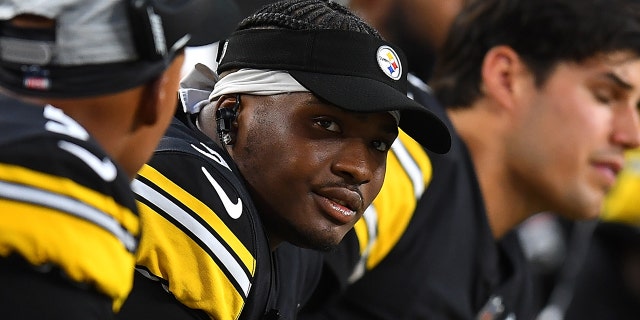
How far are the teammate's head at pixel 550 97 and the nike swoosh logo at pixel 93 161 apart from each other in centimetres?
183

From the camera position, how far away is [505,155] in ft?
9.73

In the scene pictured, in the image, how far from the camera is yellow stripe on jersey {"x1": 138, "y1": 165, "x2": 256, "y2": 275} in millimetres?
1641

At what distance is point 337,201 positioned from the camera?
72.2 inches

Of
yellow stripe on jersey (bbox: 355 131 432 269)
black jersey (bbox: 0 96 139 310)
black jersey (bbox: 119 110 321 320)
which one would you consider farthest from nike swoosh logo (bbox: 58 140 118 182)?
yellow stripe on jersey (bbox: 355 131 432 269)

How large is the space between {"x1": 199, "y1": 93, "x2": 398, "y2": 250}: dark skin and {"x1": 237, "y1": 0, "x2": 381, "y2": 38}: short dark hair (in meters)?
0.12

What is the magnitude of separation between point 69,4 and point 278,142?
616mm

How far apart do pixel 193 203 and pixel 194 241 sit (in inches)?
2.2

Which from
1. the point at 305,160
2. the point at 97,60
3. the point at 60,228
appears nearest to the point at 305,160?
the point at 305,160

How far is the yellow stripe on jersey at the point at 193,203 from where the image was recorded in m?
1.64

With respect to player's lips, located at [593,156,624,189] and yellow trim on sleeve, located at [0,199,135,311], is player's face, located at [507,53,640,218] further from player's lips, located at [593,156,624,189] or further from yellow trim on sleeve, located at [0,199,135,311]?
yellow trim on sleeve, located at [0,199,135,311]

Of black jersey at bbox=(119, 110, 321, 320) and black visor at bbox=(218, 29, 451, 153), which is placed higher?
black visor at bbox=(218, 29, 451, 153)

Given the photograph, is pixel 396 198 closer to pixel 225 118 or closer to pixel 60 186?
pixel 225 118

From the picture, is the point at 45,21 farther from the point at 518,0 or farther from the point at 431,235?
the point at 518,0

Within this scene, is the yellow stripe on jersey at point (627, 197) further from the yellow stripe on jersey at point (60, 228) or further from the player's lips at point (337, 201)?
the yellow stripe on jersey at point (60, 228)
